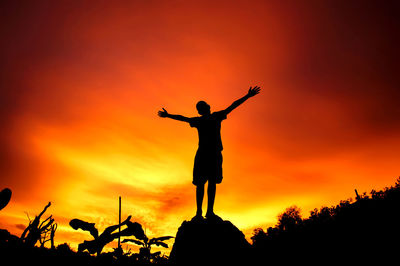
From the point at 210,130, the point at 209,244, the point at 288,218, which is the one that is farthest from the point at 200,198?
the point at 288,218

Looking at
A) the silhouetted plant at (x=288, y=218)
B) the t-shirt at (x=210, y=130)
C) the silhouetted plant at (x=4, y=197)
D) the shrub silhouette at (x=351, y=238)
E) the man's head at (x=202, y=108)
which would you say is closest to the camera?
the silhouetted plant at (x=4, y=197)

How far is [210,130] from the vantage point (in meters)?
6.14

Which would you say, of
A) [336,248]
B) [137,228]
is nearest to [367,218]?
[336,248]

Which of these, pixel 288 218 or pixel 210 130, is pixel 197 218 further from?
pixel 288 218

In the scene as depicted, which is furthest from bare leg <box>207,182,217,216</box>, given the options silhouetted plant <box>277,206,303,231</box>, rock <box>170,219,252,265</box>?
silhouetted plant <box>277,206,303,231</box>

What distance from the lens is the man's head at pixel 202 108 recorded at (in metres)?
6.27

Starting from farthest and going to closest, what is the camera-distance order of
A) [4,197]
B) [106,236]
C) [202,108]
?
[202,108]
[106,236]
[4,197]

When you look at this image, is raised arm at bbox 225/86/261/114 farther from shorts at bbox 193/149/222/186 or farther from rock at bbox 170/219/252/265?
rock at bbox 170/219/252/265

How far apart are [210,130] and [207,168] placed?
3.03 feet

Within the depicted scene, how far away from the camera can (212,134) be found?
612cm

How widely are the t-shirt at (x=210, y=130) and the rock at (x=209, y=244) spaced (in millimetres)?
1771

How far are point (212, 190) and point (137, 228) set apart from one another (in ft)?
6.78

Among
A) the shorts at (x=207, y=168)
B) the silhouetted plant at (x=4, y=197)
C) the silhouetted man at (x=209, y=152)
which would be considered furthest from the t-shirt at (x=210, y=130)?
the silhouetted plant at (x=4, y=197)

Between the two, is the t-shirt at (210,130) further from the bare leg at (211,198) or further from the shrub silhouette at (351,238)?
the shrub silhouette at (351,238)
